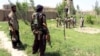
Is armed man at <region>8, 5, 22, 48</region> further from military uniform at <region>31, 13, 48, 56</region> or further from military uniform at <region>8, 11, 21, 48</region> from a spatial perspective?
military uniform at <region>31, 13, 48, 56</region>

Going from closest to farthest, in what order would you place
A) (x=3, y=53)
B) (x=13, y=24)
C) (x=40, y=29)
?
(x=40, y=29)
(x=3, y=53)
(x=13, y=24)

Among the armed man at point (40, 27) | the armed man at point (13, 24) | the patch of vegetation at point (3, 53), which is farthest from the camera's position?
the armed man at point (13, 24)

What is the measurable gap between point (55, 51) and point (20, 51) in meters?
1.40

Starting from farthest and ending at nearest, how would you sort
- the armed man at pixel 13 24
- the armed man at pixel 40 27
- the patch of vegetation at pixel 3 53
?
the armed man at pixel 13 24, the patch of vegetation at pixel 3 53, the armed man at pixel 40 27

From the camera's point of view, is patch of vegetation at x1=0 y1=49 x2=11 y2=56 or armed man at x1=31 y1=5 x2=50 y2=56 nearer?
armed man at x1=31 y1=5 x2=50 y2=56

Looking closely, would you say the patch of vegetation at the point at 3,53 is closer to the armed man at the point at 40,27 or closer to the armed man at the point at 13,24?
the armed man at the point at 13,24

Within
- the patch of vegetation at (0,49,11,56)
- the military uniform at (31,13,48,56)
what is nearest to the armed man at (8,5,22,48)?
the patch of vegetation at (0,49,11,56)

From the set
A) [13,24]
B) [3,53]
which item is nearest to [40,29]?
[13,24]

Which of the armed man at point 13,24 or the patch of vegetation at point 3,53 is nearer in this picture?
the patch of vegetation at point 3,53

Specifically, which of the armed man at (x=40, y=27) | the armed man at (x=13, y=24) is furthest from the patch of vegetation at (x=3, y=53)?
the armed man at (x=40, y=27)

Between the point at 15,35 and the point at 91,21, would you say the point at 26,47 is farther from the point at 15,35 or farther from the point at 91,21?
the point at 91,21

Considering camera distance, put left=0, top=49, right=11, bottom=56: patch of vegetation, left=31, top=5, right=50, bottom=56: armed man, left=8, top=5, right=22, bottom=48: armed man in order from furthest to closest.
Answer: left=8, top=5, right=22, bottom=48: armed man, left=0, top=49, right=11, bottom=56: patch of vegetation, left=31, top=5, right=50, bottom=56: armed man

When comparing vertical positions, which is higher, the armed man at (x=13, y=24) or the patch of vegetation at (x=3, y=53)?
the armed man at (x=13, y=24)

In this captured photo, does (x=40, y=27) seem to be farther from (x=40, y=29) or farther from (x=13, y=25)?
(x=13, y=25)
